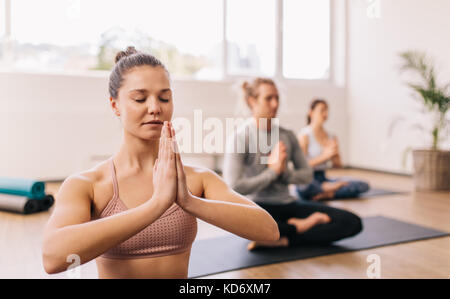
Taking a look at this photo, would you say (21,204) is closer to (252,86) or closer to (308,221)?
(252,86)

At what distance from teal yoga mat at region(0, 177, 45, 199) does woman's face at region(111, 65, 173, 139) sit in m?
2.56

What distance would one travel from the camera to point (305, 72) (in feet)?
18.9

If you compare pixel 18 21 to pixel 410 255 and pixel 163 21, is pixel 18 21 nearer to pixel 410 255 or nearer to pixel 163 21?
pixel 163 21

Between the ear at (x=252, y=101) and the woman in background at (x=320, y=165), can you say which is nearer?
the ear at (x=252, y=101)

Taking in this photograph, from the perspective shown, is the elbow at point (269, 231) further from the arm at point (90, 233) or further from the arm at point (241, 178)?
the arm at point (241, 178)

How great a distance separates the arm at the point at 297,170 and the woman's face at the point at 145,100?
145cm

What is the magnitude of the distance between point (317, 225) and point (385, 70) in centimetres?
362

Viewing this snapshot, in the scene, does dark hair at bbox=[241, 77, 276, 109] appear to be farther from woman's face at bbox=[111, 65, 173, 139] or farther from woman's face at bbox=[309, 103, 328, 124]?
woman's face at bbox=[309, 103, 328, 124]

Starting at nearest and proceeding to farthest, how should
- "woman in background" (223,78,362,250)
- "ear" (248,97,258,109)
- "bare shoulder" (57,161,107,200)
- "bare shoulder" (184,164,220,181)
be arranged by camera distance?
"bare shoulder" (57,161,107,200), "bare shoulder" (184,164,220,181), "woman in background" (223,78,362,250), "ear" (248,97,258,109)

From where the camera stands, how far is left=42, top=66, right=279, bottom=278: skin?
0.74 m

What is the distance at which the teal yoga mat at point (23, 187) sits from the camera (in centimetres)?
311

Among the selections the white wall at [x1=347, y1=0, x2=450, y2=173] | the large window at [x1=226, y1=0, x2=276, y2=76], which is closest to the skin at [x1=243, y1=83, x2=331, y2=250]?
the white wall at [x1=347, y1=0, x2=450, y2=173]

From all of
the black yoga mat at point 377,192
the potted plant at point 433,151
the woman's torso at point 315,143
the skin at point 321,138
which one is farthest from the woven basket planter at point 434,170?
the woman's torso at point 315,143

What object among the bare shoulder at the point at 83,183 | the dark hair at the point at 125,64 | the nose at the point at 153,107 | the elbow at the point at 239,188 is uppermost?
the dark hair at the point at 125,64
